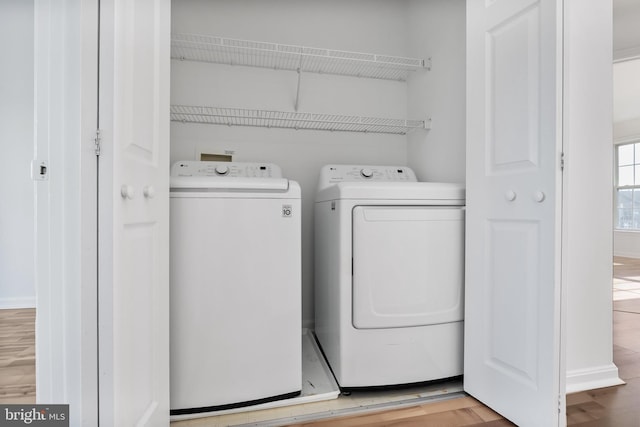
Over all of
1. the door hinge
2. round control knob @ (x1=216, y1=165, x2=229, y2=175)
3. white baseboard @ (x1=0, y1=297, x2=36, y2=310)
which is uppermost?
round control knob @ (x1=216, y1=165, x2=229, y2=175)

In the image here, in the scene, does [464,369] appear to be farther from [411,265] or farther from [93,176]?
[93,176]

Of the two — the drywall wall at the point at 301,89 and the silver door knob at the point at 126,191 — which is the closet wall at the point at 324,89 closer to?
the drywall wall at the point at 301,89

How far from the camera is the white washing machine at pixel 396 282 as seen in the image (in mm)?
1317

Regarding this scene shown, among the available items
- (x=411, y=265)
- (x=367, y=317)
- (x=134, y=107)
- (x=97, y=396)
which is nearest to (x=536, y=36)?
(x=411, y=265)

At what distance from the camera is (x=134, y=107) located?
87cm

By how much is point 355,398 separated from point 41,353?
3.60 feet

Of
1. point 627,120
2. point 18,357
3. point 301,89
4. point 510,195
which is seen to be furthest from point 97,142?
point 627,120

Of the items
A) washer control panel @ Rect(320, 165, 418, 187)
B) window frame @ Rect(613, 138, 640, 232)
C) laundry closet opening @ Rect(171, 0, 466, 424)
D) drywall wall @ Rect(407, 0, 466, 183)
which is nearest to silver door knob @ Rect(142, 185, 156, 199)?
laundry closet opening @ Rect(171, 0, 466, 424)

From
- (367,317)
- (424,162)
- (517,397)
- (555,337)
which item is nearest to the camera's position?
(555,337)

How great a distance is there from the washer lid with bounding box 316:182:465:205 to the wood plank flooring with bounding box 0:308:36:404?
3.32 feet

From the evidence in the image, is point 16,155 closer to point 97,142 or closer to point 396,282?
point 97,142

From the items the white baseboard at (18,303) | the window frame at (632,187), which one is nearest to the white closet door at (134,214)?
the white baseboard at (18,303)

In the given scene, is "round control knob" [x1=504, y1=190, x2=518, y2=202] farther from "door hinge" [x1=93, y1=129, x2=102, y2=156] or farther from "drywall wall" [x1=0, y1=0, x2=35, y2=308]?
"drywall wall" [x1=0, y1=0, x2=35, y2=308]

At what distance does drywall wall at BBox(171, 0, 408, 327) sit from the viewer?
186 cm
